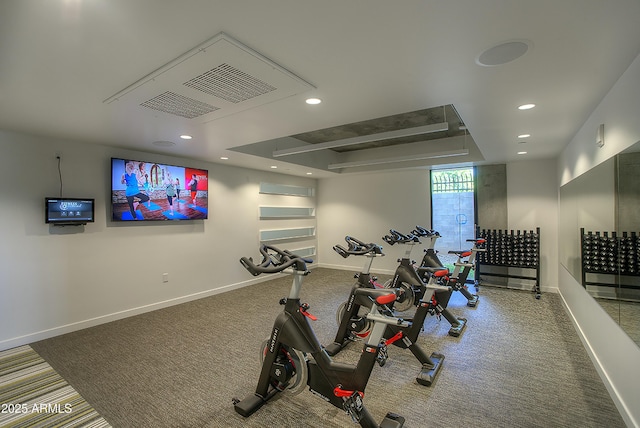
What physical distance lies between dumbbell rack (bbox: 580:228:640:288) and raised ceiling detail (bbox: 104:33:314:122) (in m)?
2.60

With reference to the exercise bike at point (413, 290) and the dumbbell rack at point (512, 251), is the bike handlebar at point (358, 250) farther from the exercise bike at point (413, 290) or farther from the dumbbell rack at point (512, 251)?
the dumbbell rack at point (512, 251)

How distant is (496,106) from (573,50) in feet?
3.24

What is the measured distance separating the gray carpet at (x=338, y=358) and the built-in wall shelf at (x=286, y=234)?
236 centimetres

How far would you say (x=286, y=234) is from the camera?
722 cm

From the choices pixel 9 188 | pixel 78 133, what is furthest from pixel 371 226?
pixel 9 188

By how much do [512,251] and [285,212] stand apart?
16.0ft

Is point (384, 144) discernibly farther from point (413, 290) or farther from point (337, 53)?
point (337, 53)

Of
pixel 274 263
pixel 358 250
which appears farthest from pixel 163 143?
pixel 358 250

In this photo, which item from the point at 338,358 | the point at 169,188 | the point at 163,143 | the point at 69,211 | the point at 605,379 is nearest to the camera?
the point at 605,379

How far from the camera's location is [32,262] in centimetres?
362

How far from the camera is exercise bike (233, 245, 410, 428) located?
79.7 inches

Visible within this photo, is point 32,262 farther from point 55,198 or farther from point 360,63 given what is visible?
point 360,63

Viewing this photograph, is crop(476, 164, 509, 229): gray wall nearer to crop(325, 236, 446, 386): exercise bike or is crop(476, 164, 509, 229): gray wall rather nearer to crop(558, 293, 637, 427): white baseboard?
crop(558, 293, 637, 427): white baseboard

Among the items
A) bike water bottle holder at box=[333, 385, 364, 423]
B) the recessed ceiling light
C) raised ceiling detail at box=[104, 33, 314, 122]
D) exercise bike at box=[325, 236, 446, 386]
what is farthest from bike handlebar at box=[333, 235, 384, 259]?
the recessed ceiling light
